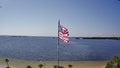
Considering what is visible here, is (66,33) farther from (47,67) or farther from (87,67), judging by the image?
(87,67)

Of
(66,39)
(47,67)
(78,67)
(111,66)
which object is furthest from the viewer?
(78,67)

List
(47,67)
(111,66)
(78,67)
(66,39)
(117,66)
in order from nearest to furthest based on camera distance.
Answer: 1. (66,39)
2. (117,66)
3. (111,66)
4. (47,67)
5. (78,67)

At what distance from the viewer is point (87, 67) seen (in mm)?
69812

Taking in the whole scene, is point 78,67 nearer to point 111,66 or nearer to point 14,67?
point 14,67

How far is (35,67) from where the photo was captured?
6569 cm

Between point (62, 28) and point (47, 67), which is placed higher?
point (62, 28)

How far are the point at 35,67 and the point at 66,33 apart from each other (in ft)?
131

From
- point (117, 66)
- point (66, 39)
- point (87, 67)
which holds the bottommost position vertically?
point (87, 67)

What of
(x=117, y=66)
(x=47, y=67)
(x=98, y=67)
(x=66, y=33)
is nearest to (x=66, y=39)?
(x=66, y=33)

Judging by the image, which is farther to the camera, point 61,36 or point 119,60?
point 119,60

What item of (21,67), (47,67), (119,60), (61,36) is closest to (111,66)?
(119,60)

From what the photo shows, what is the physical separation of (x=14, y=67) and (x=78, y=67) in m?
16.2

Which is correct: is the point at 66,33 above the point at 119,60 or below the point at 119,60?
above

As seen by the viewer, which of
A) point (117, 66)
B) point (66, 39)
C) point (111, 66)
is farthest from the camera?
point (111, 66)
